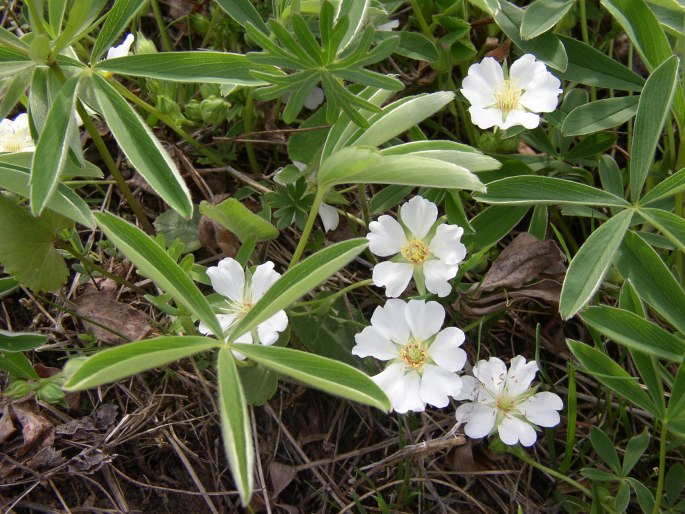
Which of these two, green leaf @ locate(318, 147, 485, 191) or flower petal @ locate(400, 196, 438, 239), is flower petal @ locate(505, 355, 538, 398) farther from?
green leaf @ locate(318, 147, 485, 191)

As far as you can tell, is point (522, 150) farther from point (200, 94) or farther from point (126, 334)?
point (126, 334)

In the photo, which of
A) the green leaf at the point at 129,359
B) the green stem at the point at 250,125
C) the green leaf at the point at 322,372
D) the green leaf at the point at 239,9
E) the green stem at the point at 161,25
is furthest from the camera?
the green stem at the point at 161,25

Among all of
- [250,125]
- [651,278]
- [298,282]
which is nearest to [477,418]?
[651,278]

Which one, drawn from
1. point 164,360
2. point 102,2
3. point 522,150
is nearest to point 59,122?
point 102,2

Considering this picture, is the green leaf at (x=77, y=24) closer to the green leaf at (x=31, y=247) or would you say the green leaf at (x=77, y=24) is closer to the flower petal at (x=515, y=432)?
the green leaf at (x=31, y=247)

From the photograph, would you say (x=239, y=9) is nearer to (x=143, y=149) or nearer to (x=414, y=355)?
(x=143, y=149)

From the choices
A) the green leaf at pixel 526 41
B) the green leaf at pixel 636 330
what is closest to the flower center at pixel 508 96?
the green leaf at pixel 526 41

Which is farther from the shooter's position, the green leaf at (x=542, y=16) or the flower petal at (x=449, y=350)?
the green leaf at (x=542, y=16)
